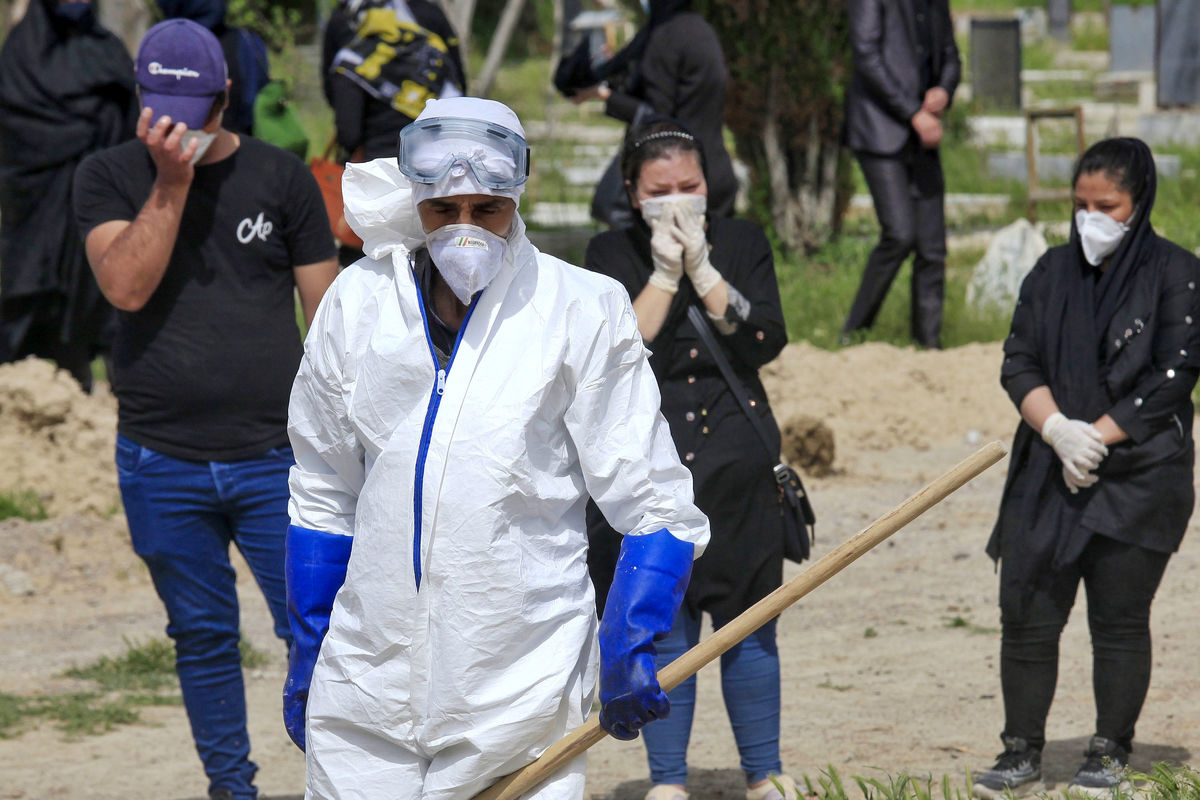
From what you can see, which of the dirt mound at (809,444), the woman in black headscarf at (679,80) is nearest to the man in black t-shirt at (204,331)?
the woman in black headscarf at (679,80)

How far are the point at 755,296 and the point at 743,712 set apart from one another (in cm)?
107

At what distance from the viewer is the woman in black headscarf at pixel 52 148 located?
7.80m

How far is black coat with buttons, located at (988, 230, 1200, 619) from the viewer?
418cm

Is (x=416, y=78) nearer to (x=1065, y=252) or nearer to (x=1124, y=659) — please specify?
(x=1065, y=252)

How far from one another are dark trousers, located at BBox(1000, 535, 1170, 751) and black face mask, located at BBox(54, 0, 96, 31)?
541cm

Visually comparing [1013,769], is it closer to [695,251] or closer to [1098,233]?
[1098,233]

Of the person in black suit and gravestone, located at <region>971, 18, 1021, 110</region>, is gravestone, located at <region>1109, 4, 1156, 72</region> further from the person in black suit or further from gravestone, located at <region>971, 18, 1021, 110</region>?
the person in black suit

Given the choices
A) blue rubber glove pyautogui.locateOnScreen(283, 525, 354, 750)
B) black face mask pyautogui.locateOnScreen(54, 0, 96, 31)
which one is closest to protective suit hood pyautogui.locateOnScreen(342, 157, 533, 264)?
blue rubber glove pyautogui.locateOnScreen(283, 525, 354, 750)

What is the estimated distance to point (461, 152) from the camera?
2.75 metres

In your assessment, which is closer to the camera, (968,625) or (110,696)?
(110,696)

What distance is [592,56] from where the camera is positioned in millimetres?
8266

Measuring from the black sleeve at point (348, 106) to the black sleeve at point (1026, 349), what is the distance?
3.64 meters

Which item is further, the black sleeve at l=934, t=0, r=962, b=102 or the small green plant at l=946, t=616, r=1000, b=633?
the black sleeve at l=934, t=0, r=962, b=102

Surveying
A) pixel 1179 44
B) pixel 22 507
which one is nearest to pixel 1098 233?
pixel 22 507
